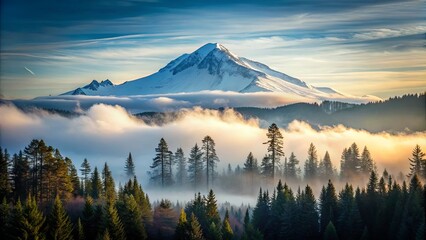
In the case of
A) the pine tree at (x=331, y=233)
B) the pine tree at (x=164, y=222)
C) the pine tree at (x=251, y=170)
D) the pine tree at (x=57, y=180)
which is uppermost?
A: the pine tree at (x=57, y=180)

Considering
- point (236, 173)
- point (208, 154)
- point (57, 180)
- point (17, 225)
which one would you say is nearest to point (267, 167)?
point (208, 154)

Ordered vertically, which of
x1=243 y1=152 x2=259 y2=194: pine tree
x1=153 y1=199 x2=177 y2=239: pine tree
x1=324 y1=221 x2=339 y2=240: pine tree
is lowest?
x1=324 y1=221 x2=339 y2=240: pine tree

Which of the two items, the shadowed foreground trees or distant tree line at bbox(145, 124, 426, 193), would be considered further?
distant tree line at bbox(145, 124, 426, 193)

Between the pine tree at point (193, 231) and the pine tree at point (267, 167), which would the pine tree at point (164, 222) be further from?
the pine tree at point (267, 167)

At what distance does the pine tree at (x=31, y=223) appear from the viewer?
4200cm

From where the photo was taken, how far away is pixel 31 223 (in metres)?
42.5

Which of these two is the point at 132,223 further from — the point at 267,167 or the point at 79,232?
the point at 267,167

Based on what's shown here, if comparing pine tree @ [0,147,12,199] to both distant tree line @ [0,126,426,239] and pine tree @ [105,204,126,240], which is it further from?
pine tree @ [105,204,126,240]

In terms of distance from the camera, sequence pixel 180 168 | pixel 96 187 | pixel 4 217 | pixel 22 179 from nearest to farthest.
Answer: pixel 4 217 < pixel 22 179 < pixel 96 187 < pixel 180 168

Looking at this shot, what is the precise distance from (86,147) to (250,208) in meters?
124

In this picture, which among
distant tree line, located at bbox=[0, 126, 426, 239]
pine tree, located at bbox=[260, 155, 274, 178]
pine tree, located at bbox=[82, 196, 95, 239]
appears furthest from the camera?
pine tree, located at bbox=[260, 155, 274, 178]

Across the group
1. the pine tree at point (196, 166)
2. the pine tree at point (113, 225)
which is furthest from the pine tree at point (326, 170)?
the pine tree at point (113, 225)

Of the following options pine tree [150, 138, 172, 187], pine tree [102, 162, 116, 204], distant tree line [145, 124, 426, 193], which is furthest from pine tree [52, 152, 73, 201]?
distant tree line [145, 124, 426, 193]

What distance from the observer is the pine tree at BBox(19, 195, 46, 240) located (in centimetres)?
4200
